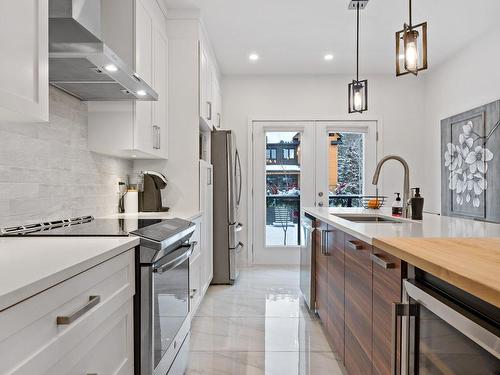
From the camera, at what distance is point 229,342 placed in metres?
2.70

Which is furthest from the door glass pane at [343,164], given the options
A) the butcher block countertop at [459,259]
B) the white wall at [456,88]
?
the butcher block countertop at [459,259]

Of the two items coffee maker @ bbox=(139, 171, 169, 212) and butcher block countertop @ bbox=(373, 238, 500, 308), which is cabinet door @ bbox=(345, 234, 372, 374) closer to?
butcher block countertop @ bbox=(373, 238, 500, 308)

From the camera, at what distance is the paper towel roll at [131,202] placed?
3.06 metres

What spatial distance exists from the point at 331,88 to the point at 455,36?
5.46 ft

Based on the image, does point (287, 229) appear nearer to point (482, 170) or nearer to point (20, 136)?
point (482, 170)

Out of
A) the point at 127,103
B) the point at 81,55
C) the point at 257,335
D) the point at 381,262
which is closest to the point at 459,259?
the point at 381,262

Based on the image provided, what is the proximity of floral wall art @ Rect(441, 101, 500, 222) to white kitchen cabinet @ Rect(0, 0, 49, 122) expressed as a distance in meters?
3.91

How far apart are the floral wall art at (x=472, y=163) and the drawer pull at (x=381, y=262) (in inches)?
114

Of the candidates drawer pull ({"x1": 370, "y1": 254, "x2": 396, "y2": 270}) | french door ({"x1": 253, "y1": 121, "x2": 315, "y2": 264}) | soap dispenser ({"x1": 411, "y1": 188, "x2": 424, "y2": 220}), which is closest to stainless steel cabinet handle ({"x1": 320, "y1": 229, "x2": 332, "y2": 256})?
soap dispenser ({"x1": 411, "y1": 188, "x2": 424, "y2": 220})

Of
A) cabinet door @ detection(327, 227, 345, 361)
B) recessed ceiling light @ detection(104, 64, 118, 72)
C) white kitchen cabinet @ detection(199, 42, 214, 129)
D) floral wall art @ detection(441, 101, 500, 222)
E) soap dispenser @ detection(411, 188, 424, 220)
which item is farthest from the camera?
floral wall art @ detection(441, 101, 500, 222)

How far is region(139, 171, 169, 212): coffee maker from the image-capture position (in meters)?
3.09

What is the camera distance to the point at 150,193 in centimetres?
310

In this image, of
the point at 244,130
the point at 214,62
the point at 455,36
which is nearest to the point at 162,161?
the point at 214,62

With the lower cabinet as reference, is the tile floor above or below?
below
